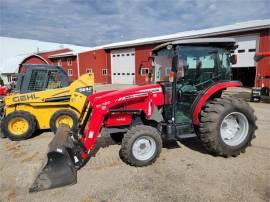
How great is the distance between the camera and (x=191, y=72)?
3977 mm

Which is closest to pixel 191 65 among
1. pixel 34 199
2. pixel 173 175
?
pixel 173 175

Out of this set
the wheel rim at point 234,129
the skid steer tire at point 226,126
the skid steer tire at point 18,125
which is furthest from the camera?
the skid steer tire at point 18,125

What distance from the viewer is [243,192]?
2.88 metres

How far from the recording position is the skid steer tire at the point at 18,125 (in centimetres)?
525

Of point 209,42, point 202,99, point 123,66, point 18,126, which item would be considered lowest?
point 18,126

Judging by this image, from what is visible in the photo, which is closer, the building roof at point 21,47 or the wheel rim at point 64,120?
the wheel rim at point 64,120

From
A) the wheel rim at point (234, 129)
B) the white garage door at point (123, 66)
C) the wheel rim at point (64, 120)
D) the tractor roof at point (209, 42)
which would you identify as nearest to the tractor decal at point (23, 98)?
the wheel rim at point (64, 120)

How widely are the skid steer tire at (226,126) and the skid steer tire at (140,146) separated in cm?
87

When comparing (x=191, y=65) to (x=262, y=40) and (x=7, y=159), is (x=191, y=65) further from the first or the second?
(x=262, y=40)

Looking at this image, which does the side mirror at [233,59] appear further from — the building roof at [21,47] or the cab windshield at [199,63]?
the building roof at [21,47]

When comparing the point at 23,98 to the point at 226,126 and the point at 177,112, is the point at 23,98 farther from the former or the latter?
the point at 226,126

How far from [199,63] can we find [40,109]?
429cm

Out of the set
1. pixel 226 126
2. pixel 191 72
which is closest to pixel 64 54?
pixel 191 72

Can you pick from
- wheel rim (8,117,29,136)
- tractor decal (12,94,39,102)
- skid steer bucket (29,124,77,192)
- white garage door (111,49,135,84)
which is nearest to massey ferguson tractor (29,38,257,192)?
skid steer bucket (29,124,77,192)
